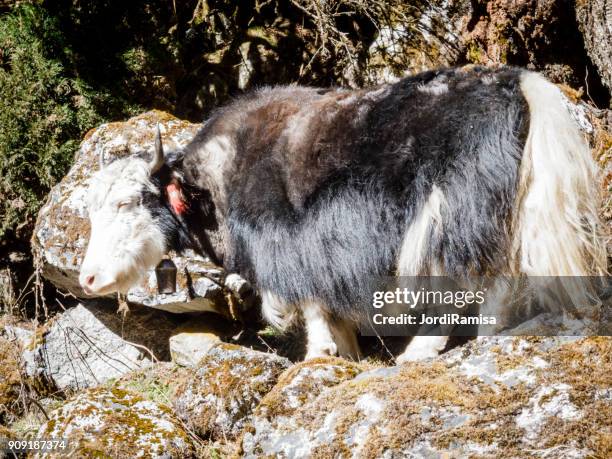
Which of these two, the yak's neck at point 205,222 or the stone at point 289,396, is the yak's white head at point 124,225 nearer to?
the yak's neck at point 205,222

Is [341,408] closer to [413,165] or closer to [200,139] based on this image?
[413,165]

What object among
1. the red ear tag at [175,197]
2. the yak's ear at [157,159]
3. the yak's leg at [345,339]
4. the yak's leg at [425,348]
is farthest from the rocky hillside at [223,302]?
the yak's ear at [157,159]

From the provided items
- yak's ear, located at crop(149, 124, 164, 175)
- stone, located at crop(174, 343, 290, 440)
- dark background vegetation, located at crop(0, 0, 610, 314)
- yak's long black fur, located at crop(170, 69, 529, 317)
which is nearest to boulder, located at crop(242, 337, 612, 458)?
stone, located at crop(174, 343, 290, 440)

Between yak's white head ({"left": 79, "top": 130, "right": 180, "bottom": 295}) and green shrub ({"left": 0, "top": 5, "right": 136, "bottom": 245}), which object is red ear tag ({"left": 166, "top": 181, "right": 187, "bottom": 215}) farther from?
green shrub ({"left": 0, "top": 5, "right": 136, "bottom": 245})

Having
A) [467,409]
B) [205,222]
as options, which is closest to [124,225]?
[205,222]

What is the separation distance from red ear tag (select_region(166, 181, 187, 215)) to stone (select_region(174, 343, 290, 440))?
85cm

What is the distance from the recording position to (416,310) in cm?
310

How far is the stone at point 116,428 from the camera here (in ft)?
7.52

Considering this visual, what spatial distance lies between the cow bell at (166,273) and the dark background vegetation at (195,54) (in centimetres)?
137

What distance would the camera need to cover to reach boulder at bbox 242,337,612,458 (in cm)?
178

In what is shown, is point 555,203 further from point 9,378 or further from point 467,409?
point 9,378

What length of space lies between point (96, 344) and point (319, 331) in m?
1.69

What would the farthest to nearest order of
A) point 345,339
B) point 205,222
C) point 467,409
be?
point 205,222, point 345,339, point 467,409

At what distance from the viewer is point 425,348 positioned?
2906 millimetres
